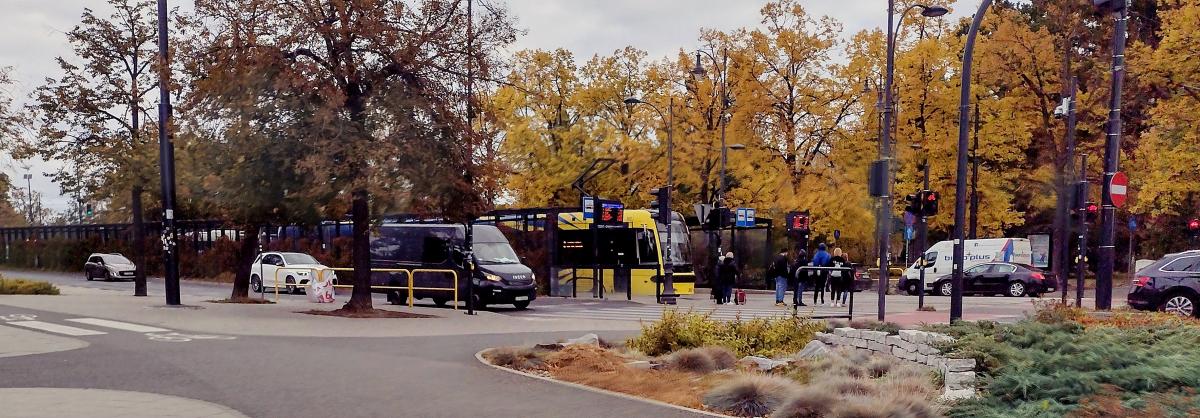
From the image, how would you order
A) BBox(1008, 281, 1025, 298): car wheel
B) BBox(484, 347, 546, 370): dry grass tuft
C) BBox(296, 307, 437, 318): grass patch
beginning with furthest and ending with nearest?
1. BBox(1008, 281, 1025, 298): car wheel
2. BBox(296, 307, 437, 318): grass patch
3. BBox(484, 347, 546, 370): dry grass tuft

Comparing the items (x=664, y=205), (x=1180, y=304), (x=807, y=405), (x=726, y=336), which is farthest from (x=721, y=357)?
(x=664, y=205)

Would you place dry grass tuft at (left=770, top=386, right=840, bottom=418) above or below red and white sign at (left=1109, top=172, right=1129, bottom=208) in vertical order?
below

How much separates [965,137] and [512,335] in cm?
859

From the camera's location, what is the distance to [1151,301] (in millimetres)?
20891

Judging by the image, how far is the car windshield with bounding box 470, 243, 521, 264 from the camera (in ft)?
80.8

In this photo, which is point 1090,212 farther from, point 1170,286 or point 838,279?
point 838,279

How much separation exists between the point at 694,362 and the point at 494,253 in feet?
48.8

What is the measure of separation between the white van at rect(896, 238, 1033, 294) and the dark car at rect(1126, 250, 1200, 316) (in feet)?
51.7

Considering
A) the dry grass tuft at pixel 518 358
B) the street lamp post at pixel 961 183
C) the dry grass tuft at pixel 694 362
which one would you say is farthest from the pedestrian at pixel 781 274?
the dry grass tuft at pixel 694 362

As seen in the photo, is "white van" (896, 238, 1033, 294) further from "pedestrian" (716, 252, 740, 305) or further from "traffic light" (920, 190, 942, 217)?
"traffic light" (920, 190, 942, 217)

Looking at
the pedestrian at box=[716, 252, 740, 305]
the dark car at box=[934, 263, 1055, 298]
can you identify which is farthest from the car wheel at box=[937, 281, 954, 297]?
the pedestrian at box=[716, 252, 740, 305]

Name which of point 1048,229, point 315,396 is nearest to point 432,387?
point 315,396

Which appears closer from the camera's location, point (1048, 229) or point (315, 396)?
point (315, 396)

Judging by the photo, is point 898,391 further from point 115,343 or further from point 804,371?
point 115,343
